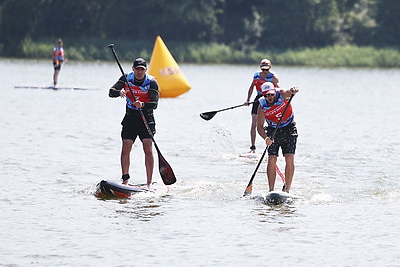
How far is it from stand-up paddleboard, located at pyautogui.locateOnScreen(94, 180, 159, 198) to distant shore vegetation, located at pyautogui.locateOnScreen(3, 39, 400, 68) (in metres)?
54.2

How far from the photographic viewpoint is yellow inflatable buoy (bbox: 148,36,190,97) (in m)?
32.5

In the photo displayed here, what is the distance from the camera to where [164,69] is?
32531 mm

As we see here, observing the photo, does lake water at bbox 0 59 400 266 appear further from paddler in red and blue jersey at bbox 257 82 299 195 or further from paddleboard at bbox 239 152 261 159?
paddler in red and blue jersey at bbox 257 82 299 195

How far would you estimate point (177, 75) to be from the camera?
33344 mm

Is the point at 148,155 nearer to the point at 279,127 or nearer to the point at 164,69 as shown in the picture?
the point at 279,127

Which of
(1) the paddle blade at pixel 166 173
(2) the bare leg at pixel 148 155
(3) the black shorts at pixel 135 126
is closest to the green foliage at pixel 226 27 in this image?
(1) the paddle blade at pixel 166 173

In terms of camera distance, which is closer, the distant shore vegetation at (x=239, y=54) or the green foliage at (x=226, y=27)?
the distant shore vegetation at (x=239, y=54)

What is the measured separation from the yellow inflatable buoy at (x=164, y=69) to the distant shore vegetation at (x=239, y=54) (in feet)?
115

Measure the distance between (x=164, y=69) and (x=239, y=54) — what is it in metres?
40.7

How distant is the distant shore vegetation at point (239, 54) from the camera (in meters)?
69.8

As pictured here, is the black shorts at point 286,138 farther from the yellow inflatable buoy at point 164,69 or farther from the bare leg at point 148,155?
the yellow inflatable buoy at point 164,69

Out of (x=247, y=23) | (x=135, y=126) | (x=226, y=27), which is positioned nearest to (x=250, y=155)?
(x=135, y=126)

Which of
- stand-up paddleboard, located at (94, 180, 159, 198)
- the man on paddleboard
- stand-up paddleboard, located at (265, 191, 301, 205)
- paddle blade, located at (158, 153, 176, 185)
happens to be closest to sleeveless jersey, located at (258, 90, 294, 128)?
stand-up paddleboard, located at (265, 191, 301, 205)

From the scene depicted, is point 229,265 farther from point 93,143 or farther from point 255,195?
point 93,143
